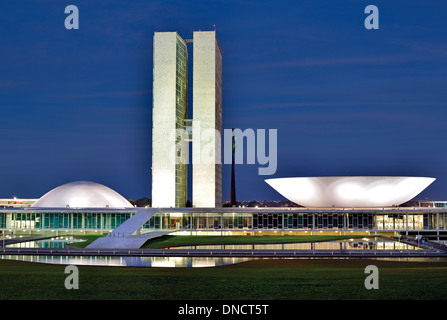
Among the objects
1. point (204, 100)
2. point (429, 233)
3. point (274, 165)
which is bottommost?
→ point (429, 233)

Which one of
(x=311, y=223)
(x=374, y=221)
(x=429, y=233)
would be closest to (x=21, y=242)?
(x=311, y=223)

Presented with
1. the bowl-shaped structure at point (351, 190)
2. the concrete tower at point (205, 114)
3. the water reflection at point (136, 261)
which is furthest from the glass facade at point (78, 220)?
the water reflection at point (136, 261)

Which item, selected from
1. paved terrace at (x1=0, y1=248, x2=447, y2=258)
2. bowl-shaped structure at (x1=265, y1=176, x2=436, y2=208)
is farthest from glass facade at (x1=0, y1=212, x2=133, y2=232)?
paved terrace at (x1=0, y1=248, x2=447, y2=258)

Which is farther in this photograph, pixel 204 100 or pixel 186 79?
pixel 186 79

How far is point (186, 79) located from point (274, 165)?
17.0m

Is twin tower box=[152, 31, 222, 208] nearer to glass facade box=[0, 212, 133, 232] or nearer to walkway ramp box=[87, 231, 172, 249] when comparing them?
glass facade box=[0, 212, 133, 232]

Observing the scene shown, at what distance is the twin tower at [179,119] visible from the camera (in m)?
64.1

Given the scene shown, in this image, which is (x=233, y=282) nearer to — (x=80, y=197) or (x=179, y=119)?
(x=80, y=197)

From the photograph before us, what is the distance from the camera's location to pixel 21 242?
42688mm

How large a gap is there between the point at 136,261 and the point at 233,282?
1027 centimetres

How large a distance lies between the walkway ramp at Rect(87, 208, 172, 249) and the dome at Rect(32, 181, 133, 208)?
299 inches

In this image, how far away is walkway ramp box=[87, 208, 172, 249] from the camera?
40.3m

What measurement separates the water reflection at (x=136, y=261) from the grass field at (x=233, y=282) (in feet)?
6.18
